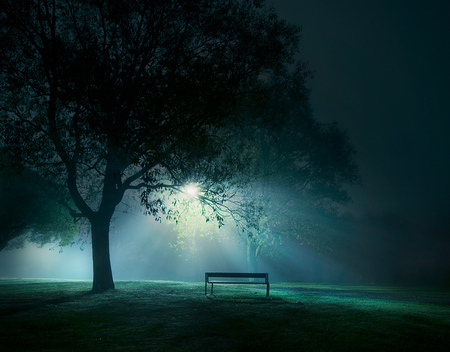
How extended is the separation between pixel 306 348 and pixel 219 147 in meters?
10.8

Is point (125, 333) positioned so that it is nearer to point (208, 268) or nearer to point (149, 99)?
point (149, 99)

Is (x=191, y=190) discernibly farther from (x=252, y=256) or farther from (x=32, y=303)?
(x=252, y=256)

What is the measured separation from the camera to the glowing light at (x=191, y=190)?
18061 mm

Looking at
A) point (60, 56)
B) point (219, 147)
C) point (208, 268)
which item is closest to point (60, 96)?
point (60, 56)

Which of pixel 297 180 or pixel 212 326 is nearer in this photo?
pixel 212 326

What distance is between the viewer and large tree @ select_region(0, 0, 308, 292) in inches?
542

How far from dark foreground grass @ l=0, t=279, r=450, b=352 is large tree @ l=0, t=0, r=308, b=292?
4987 millimetres

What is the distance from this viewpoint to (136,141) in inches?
538

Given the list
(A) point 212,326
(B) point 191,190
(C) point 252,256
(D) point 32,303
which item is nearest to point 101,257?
(D) point 32,303

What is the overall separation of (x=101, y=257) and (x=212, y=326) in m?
9.68

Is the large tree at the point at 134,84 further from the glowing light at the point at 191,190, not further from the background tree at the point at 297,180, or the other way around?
the background tree at the point at 297,180

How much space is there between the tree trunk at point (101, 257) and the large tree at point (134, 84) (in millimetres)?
48

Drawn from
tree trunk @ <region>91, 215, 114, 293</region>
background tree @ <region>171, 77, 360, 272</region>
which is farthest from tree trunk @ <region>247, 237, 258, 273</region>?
tree trunk @ <region>91, 215, 114, 293</region>

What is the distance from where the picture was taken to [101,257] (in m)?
17.4
